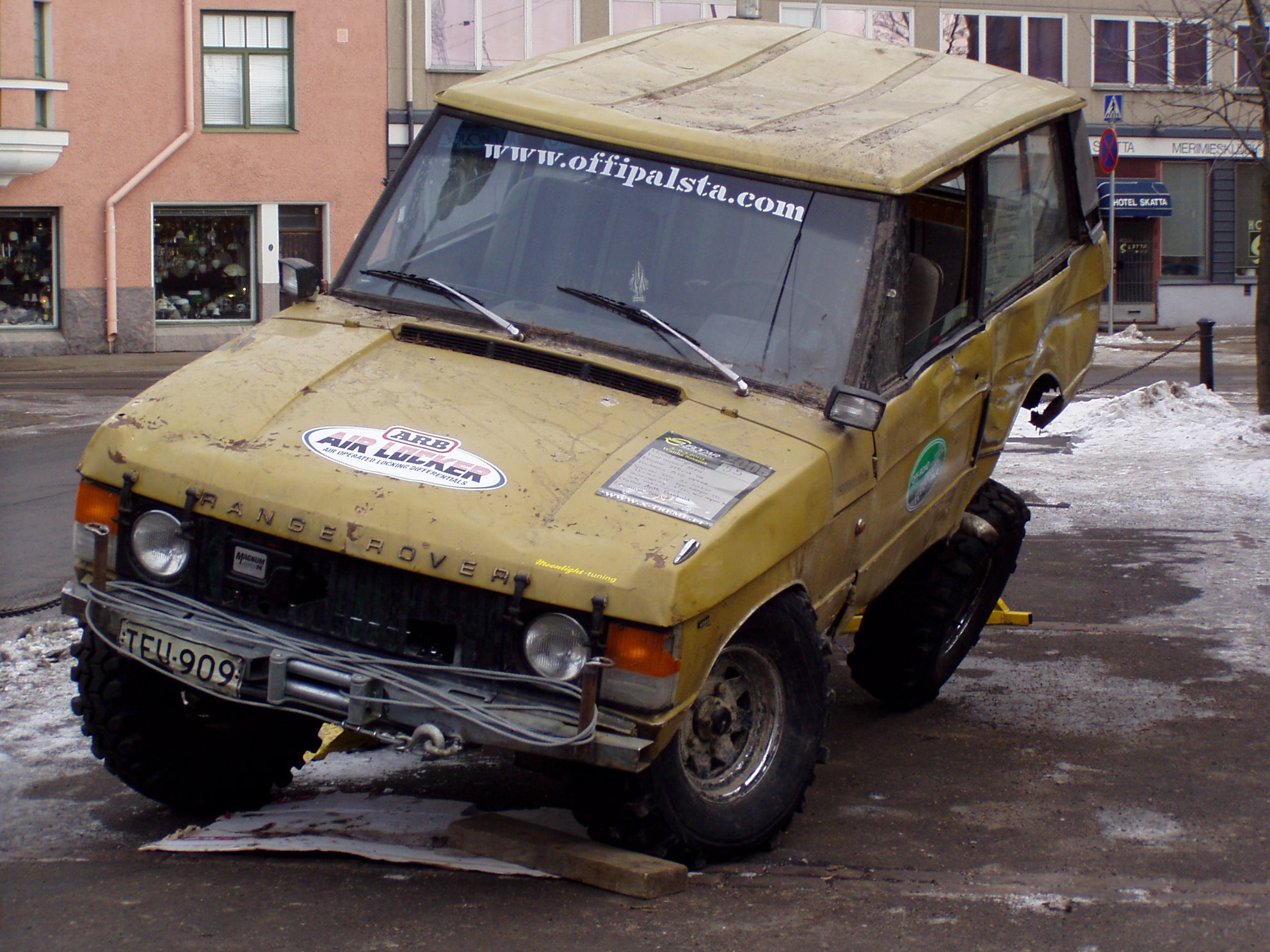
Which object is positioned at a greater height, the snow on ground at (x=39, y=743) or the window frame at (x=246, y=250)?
the window frame at (x=246, y=250)

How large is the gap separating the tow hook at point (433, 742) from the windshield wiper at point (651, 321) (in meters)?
1.39

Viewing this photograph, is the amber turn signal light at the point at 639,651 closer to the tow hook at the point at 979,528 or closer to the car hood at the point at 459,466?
the car hood at the point at 459,466

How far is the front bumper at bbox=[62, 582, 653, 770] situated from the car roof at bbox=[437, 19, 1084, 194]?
194 centimetres

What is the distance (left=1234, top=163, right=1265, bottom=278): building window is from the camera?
112 feet

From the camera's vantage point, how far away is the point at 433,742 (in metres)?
3.67

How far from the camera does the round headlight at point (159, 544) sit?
13.3 ft

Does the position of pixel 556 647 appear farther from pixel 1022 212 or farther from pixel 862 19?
pixel 862 19

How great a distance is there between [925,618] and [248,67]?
23.3 meters

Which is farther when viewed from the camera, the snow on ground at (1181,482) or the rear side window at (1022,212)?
the snow on ground at (1181,482)

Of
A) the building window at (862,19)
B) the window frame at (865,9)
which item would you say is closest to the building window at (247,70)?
the window frame at (865,9)

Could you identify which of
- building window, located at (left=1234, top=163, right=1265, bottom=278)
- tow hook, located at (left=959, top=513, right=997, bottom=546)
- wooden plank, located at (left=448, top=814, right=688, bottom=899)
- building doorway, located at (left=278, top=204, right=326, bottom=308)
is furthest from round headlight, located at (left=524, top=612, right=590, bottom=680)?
building window, located at (left=1234, top=163, right=1265, bottom=278)

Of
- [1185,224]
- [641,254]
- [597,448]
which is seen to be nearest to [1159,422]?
[641,254]

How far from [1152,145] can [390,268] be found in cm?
3126

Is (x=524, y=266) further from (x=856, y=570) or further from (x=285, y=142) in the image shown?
(x=285, y=142)
